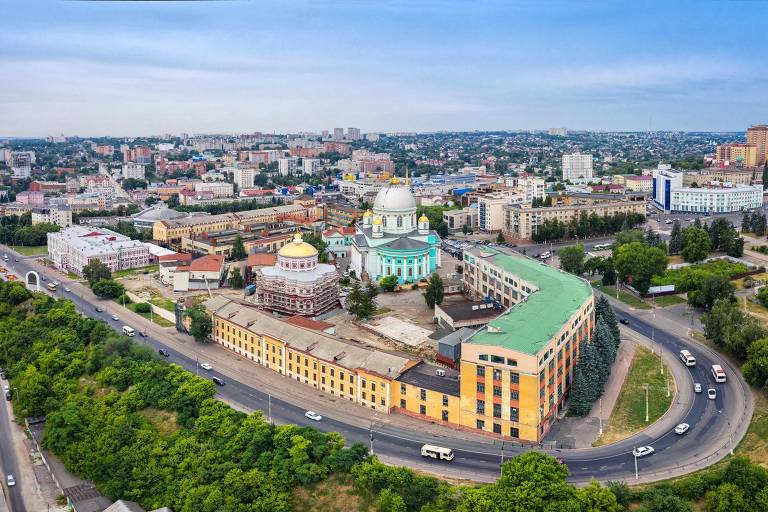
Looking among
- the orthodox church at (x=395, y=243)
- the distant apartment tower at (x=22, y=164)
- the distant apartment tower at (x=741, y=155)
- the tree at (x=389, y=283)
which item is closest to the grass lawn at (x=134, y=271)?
the orthodox church at (x=395, y=243)

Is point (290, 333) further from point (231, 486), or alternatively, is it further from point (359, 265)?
point (359, 265)

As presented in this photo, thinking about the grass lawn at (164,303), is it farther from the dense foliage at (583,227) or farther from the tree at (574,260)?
the dense foliage at (583,227)

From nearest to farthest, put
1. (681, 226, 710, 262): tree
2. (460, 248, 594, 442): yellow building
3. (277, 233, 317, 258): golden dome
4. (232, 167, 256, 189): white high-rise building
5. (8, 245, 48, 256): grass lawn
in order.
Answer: (460, 248, 594, 442): yellow building < (277, 233, 317, 258): golden dome < (681, 226, 710, 262): tree < (8, 245, 48, 256): grass lawn < (232, 167, 256, 189): white high-rise building

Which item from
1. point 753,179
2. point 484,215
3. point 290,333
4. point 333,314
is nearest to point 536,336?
point 290,333

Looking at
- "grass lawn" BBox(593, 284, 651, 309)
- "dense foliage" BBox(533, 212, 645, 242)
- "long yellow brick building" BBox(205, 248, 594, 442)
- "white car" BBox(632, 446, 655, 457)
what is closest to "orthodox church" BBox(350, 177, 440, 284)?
"grass lawn" BBox(593, 284, 651, 309)

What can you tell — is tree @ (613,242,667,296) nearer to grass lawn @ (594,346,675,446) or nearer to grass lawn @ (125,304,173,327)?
grass lawn @ (594,346,675,446)

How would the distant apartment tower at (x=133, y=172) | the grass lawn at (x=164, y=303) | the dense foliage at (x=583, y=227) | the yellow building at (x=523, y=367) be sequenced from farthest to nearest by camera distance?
the distant apartment tower at (x=133, y=172) → the dense foliage at (x=583, y=227) → the grass lawn at (x=164, y=303) → the yellow building at (x=523, y=367)

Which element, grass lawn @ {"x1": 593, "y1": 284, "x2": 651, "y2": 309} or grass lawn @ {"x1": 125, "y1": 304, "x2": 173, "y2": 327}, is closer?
grass lawn @ {"x1": 125, "y1": 304, "x2": 173, "y2": 327}

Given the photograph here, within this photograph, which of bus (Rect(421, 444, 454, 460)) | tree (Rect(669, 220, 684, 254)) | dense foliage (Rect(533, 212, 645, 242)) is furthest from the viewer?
dense foliage (Rect(533, 212, 645, 242))
